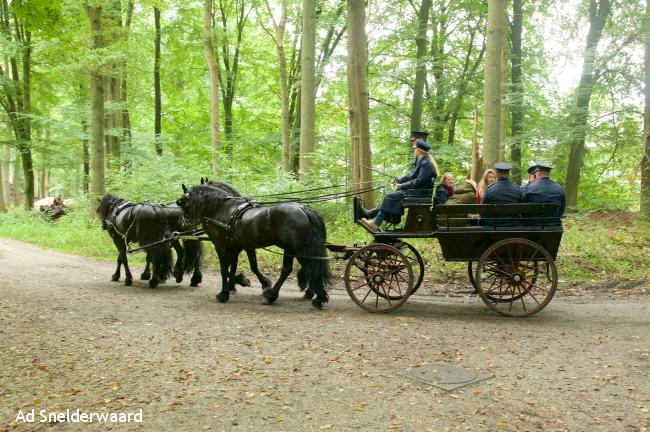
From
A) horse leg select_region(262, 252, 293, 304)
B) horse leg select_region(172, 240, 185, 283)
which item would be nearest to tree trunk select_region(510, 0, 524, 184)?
horse leg select_region(262, 252, 293, 304)

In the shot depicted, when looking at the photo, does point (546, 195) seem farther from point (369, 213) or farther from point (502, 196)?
point (369, 213)

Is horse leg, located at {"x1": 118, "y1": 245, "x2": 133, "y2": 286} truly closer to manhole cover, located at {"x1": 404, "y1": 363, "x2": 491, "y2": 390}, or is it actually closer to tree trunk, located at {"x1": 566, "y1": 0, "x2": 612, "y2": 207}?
manhole cover, located at {"x1": 404, "y1": 363, "x2": 491, "y2": 390}

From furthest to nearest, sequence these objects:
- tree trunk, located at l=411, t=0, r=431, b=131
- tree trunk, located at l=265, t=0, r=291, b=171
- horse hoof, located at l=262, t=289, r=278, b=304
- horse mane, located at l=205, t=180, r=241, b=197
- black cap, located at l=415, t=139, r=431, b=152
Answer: tree trunk, located at l=265, t=0, r=291, b=171
tree trunk, located at l=411, t=0, r=431, b=131
horse mane, located at l=205, t=180, r=241, b=197
horse hoof, located at l=262, t=289, r=278, b=304
black cap, located at l=415, t=139, r=431, b=152

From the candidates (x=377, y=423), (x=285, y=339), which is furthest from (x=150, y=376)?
(x=377, y=423)

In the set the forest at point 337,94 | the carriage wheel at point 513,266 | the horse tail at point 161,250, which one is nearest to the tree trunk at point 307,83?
the forest at point 337,94

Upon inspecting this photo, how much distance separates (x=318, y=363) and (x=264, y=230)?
313 centimetres

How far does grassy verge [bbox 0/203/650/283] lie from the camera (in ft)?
30.2

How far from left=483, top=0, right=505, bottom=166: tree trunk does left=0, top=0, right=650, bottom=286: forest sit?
0.03 meters

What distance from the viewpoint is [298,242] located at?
7.20 meters

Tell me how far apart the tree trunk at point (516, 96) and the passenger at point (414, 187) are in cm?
742

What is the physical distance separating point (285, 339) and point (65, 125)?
21.6 m

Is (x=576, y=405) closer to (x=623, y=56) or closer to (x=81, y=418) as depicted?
(x=81, y=418)

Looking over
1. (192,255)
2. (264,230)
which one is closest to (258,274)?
(264,230)

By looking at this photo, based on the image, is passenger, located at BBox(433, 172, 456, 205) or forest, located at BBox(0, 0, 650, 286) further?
forest, located at BBox(0, 0, 650, 286)
